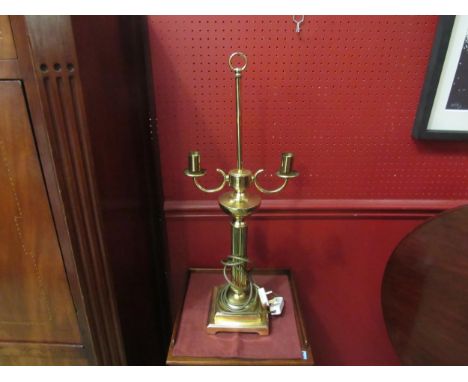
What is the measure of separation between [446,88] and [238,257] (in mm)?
758

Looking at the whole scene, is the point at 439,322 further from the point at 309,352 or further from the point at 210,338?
the point at 210,338

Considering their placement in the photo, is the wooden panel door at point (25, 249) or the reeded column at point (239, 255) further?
the reeded column at point (239, 255)

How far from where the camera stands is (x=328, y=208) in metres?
1.09

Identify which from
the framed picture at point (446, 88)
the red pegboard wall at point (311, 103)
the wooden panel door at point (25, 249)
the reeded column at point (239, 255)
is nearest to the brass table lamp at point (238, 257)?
the reeded column at point (239, 255)

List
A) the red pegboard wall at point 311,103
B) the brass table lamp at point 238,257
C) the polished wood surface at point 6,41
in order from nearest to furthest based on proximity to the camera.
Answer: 1. the polished wood surface at point 6,41
2. the brass table lamp at point 238,257
3. the red pegboard wall at point 311,103

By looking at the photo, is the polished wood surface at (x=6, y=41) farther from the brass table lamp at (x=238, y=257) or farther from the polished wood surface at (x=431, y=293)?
the polished wood surface at (x=431, y=293)

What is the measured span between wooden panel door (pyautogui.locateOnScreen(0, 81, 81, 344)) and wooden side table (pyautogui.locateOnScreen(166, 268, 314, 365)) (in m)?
0.27

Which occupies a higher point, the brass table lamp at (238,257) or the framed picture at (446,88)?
the framed picture at (446,88)

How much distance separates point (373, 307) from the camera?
126 cm

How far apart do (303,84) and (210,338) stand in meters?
0.77

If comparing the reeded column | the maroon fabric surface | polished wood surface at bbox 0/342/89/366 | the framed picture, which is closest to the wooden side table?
the maroon fabric surface

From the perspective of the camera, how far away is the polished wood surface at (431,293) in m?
0.84

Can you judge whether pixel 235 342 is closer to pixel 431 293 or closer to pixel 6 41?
pixel 431 293

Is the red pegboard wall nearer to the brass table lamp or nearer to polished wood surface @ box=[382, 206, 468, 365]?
the brass table lamp
